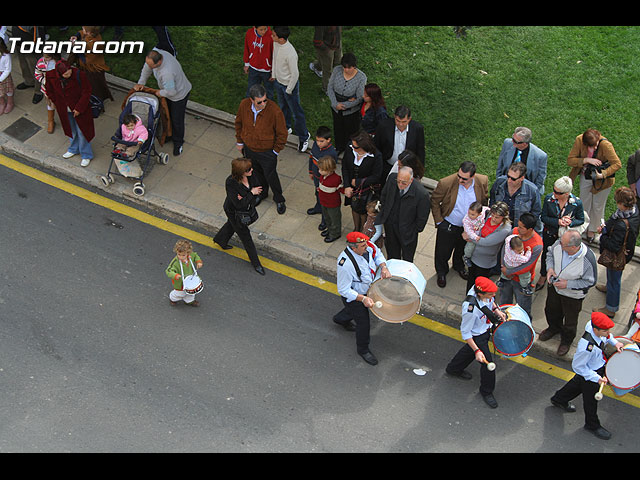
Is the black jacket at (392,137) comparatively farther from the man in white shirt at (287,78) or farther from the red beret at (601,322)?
the red beret at (601,322)

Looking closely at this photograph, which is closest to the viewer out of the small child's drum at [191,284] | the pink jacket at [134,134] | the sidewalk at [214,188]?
the small child's drum at [191,284]

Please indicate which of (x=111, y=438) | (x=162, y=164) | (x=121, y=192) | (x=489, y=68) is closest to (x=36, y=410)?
(x=111, y=438)

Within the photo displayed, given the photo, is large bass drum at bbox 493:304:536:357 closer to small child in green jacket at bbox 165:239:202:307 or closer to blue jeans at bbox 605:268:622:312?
blue jeans at bbox 605:268:622:312

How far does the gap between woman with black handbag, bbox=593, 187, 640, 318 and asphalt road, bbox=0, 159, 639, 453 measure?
1.50 meters

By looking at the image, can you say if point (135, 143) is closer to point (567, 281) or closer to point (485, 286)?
point (485, 286)

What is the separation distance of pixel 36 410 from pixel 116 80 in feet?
21.2

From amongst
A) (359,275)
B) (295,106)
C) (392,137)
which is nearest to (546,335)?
(359,275)

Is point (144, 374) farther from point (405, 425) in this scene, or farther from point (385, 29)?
point (385, 29)

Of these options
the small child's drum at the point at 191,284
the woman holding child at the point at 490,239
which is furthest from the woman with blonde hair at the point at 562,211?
the small child's drum at the point at 191,284

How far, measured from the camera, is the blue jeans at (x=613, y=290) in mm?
8742

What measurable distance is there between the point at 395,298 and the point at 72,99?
5.99 m

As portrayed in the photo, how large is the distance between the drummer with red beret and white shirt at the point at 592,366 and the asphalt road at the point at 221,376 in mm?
232

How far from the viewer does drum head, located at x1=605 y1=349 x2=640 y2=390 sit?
731 centimetres

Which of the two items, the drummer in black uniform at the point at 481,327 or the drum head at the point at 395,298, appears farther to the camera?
the drum head at the point at 395,298
